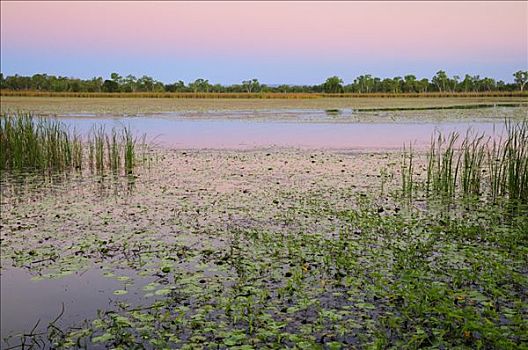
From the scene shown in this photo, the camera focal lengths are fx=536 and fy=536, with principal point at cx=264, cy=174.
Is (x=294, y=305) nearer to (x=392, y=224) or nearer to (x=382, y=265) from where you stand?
(x=382, y=265)

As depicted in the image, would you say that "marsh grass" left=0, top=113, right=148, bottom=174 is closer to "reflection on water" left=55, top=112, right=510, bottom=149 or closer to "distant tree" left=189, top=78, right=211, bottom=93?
"reflection on water" left=55, top=112, right=510, bottom=149

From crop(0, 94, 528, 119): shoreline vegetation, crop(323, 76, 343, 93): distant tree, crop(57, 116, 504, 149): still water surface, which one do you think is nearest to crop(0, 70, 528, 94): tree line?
Answer: crop(323, 76, 343, 93): distant tree

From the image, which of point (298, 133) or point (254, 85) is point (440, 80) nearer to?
point (254, 85)

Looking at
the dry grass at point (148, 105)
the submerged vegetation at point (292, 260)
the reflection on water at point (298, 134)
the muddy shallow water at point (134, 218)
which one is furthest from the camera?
the dry grass at point (148, 105)

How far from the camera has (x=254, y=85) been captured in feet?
285

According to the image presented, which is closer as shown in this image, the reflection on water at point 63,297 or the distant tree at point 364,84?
the reflection on water at point 63,297

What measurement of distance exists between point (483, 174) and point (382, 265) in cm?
663

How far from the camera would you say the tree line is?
74.4m

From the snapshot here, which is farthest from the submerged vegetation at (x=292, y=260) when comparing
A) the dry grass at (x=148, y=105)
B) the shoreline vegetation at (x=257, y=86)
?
the shoreline vegetation at (x=257, y=86)

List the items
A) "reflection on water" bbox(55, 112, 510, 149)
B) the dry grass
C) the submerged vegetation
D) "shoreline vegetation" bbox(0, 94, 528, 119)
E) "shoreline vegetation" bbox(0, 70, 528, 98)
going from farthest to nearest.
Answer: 1. "shoreline vegetation" bbox(0, 70, 528, 98)
2. the dry grass
3. "shoreline vegetation" bbox(0, 94, 528, 119)
4. "reflection on water" bbox(55, 112, 510, 149)
5. the submerged vegetation

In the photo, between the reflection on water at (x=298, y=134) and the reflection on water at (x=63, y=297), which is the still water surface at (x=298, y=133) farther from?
the reflection on water at (x=63, y=297)

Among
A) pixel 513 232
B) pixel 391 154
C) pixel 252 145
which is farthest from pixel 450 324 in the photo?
pixel 252 145

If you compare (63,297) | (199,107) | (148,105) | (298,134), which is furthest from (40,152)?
(148,105)

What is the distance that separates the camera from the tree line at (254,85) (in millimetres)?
74375
